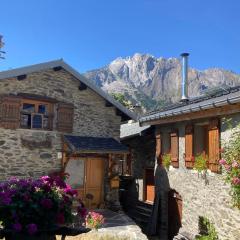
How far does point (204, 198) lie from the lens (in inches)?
422

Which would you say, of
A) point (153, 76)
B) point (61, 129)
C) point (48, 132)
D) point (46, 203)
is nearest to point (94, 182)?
point (61, 129)

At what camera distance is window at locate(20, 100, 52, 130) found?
12406 millimetres

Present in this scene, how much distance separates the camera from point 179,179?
12539 mm

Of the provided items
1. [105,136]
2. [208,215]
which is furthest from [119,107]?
[208,215]

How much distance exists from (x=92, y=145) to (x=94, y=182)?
73.7 inches

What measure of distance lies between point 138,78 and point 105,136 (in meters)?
151

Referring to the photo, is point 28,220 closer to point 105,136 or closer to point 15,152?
point 15,152

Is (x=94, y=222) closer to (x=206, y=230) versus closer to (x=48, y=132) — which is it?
(x=206, y=230)

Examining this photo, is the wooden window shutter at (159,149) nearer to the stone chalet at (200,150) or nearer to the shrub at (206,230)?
the stone chalet at (200,150)

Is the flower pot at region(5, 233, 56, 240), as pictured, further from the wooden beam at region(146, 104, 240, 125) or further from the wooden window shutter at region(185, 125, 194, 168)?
the wooden window shutter at region(185, 125, 194, 168)

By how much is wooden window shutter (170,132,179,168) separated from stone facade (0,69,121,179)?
2.47 m

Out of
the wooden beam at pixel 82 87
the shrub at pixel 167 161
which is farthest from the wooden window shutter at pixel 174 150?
the wooden beam at pixel 82 87

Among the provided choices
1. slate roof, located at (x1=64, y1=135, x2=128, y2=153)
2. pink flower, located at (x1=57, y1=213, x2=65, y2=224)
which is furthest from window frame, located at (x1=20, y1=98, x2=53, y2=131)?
pink flower, located at (x1=57, y1=213, x2=65, y2=224)

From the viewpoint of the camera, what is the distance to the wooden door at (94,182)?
13.4 meters
